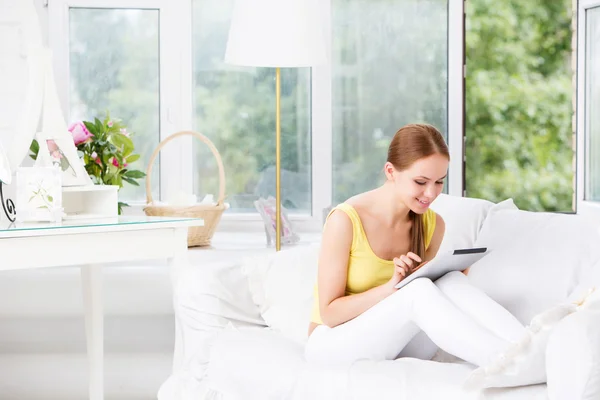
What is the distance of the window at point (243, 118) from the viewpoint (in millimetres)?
3738

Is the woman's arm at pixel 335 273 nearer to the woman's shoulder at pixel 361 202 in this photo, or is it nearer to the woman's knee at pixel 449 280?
the woman's shoulder at pixel 361 202

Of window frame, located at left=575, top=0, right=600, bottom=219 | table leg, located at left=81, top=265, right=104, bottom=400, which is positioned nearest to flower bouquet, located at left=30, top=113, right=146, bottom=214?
table leg, located at left=81, top=265, right=104, bottom=400

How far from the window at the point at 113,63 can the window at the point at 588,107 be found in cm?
182

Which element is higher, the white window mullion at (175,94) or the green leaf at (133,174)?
the white window mullion at (175,94)

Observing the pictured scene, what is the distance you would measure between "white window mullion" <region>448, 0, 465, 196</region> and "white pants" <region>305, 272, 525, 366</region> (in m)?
1.76

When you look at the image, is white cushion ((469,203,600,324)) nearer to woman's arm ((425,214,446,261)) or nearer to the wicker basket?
woman's arm ((425,214,446,261))

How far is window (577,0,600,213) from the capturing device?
3.57 metres

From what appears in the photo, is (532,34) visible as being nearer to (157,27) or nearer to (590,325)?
(157,27)

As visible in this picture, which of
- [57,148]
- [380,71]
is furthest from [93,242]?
[380,71]

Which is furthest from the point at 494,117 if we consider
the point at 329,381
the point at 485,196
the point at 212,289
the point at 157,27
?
the point at 329,381

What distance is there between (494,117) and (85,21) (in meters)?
3.43

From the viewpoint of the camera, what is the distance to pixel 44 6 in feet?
12.0

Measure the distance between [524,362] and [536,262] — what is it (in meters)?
0.66

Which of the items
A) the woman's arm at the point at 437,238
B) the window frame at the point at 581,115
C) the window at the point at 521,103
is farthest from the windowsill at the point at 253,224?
the window at the point at 521,103
